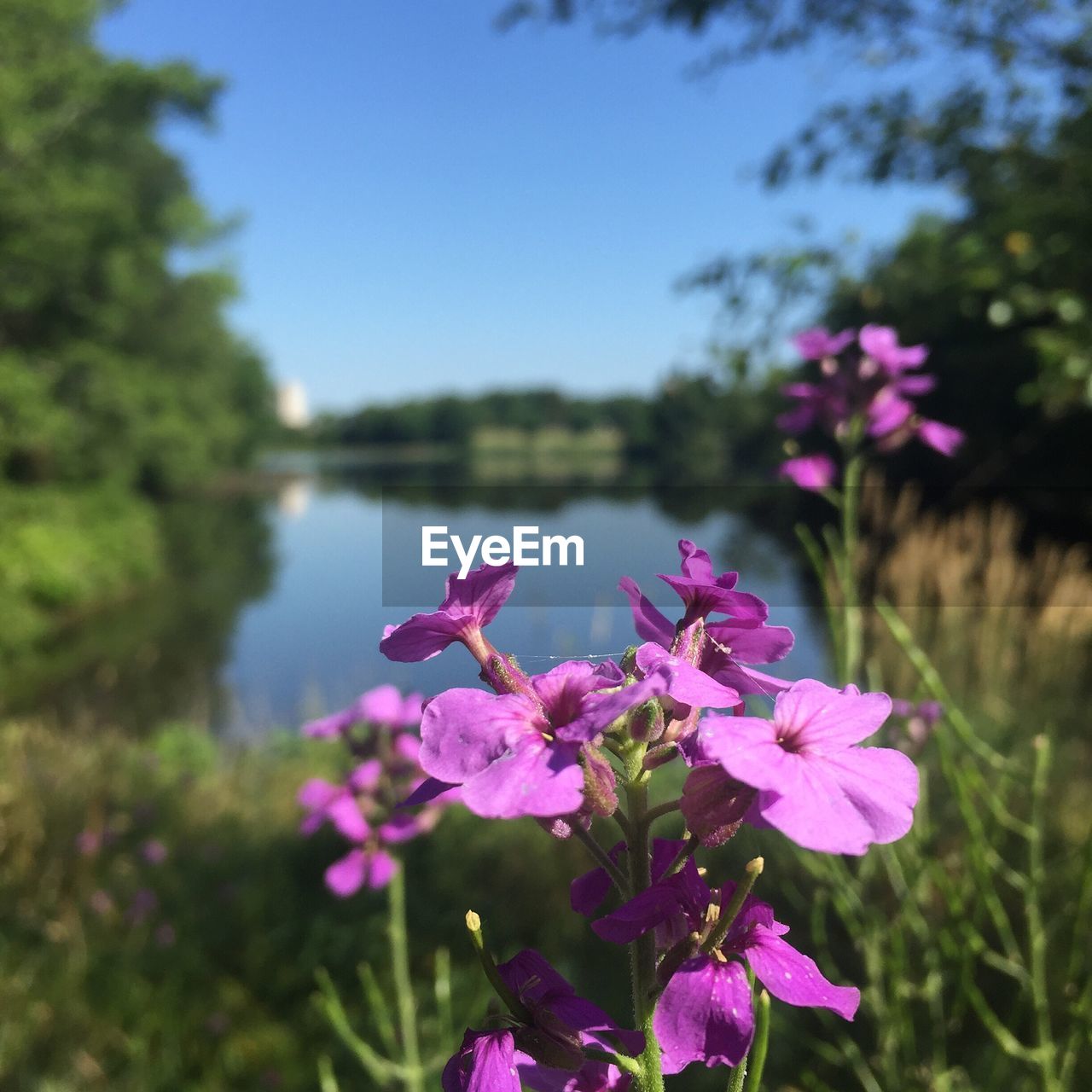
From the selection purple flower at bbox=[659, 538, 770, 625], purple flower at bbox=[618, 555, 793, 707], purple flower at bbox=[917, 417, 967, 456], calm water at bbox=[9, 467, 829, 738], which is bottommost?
calm water at bbox=[9, 467, 829, 738]

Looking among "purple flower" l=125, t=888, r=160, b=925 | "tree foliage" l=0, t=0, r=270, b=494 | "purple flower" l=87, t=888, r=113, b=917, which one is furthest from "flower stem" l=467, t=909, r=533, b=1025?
"tree foliage" l=0, t=0, r=270, b=494

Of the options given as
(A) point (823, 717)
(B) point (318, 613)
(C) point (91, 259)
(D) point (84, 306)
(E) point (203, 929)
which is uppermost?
(C) point (91, 259)

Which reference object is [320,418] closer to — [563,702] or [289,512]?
[289,512]

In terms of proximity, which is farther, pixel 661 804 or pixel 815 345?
pixel 815 345

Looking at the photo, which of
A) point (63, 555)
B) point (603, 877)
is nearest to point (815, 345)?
point (603, 877)

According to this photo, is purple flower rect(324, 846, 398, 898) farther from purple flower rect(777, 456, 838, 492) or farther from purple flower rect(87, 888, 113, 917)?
purple flower rect(87, 888, 113, 917)

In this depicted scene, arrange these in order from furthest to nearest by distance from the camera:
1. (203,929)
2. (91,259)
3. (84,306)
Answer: (84,306), (91,259), (203,929)

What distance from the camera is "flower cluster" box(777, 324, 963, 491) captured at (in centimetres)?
167

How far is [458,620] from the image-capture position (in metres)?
0.55

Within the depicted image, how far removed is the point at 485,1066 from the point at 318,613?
1660 centimetres

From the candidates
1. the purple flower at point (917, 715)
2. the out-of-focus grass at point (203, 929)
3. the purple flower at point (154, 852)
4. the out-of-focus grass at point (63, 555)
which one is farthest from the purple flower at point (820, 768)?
the out-of-focus grass at point (63, 555)

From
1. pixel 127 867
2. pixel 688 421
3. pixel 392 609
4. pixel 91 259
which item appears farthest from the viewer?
pixel 91 259

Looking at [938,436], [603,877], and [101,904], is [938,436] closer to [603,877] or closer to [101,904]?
[603,877]

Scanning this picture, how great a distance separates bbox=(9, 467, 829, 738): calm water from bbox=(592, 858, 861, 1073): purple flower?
18 centimetres
